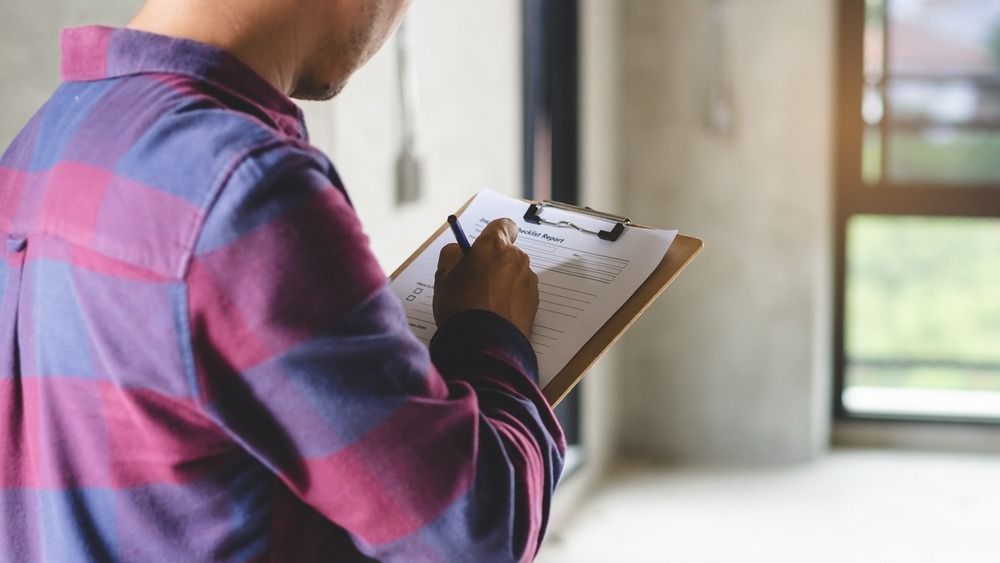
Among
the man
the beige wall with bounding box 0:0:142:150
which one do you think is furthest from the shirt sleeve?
the beige wall with bounding box 0:0:142:150

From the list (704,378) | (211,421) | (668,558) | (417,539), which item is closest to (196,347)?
(211,421)

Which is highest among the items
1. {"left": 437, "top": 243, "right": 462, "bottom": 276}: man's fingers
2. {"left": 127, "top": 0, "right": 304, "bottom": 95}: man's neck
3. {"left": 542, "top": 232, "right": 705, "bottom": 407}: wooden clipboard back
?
{"left": 127, "top": 0, "right": 304, "bottom": 95}: man's neck

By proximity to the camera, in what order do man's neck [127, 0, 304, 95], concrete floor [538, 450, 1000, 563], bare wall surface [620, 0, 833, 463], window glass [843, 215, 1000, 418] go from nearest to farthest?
man's neck [127, 0, 304, 95], concrete floor [538, 450, 1000, 563], bare wall surface [620, 0, 833, 463], window glass [843, 215, 1000, 418]

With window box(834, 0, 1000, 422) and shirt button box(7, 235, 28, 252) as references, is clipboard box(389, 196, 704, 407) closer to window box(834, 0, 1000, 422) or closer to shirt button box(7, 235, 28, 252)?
shirt button box(7, 235, 28, 252)

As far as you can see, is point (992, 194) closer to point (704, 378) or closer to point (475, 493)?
point (704, 378)

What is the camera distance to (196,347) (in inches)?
23.5

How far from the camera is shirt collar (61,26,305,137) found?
0.66 meters

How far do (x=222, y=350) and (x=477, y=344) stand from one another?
0.19 m

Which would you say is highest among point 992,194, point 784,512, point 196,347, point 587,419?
point 196,347

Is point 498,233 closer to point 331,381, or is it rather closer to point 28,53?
point 331,381

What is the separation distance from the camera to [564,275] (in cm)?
91

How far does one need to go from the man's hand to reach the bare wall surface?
8.87 feet

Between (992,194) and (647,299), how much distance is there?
2936 mm

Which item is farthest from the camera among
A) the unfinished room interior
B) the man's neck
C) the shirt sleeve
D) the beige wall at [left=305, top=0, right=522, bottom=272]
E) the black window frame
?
the unfinished room interior
